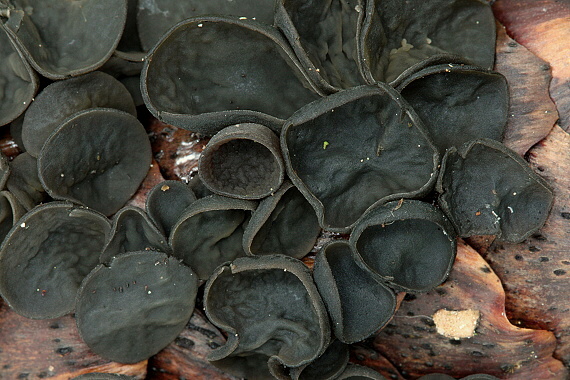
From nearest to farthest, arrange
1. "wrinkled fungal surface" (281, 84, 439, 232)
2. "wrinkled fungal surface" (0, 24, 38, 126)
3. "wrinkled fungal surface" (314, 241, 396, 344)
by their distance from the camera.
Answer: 1. "wrinkled fungal surface" (281, 84, 439, 232)
2. "wrinkled fungal surface" (314, 241, 396, 344)
3. "wrinkled fungal surface" (0, 24, 38, 126)

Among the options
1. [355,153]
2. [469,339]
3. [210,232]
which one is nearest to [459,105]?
[355,153]

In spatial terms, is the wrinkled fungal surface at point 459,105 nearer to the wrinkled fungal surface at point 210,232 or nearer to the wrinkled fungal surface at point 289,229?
the wrinkled fungal surface at point 289,229

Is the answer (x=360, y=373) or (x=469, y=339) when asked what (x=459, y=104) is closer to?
(x=469, y=339)

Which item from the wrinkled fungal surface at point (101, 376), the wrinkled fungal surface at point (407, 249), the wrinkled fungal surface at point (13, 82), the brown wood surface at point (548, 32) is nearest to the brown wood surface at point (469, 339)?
the wrinkled fungal surface at point (407, 249)

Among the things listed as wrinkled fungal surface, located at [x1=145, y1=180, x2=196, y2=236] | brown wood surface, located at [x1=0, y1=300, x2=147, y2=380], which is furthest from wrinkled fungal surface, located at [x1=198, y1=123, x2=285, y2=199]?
brown wood surface, located at [x1=0, y1=300, x2=147, y2=380]

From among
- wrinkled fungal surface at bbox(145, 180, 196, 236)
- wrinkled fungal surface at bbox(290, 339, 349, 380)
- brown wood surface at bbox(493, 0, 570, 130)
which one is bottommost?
wrinkled fungal surface at bbox(290, 339, 349, 380)

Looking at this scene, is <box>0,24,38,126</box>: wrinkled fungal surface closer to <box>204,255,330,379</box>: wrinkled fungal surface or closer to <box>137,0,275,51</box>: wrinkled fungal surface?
<box>137,0,275,51</box>: wrinkled fungal surface
